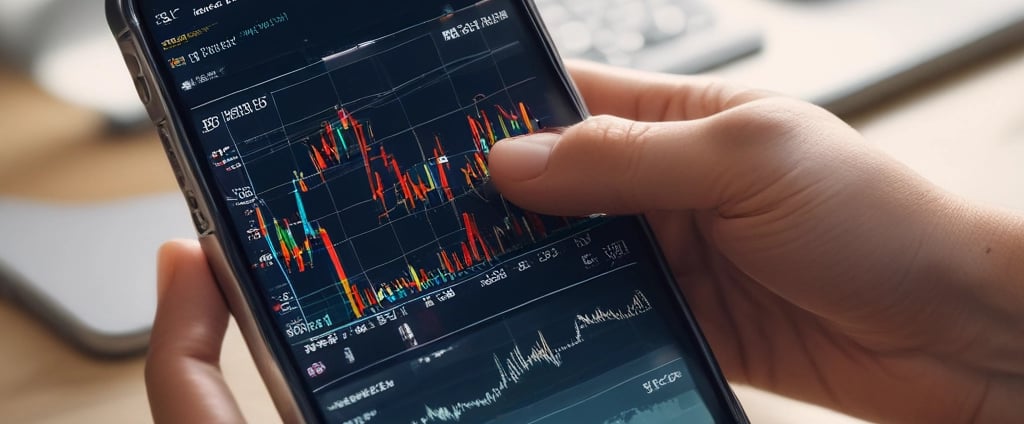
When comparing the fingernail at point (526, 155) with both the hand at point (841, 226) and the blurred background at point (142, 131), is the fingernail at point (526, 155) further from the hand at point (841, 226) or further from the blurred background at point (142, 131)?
the blurred background at point (142, 131)

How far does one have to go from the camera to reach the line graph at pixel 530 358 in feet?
1.68

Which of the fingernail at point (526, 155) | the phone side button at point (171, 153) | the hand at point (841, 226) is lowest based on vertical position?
the hand at point (841, 226)

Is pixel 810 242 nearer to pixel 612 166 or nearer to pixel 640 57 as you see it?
pixel 612 166

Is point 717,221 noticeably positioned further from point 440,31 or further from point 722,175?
point 440,31

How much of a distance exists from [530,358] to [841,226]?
0.53ft

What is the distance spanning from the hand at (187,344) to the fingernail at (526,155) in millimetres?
154

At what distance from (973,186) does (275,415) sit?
0.45 meters

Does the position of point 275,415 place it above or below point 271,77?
below

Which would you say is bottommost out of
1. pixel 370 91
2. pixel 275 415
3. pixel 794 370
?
pixel 794 370

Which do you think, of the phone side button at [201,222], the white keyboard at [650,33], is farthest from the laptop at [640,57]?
the phone side button at [201,222]

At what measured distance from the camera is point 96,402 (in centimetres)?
62

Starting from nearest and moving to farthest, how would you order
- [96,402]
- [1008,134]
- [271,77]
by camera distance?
[271,77], [96,402], [1008,134]

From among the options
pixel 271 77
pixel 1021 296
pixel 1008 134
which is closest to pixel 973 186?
pixel 1008 134

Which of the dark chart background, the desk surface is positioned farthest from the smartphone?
the desk surface
